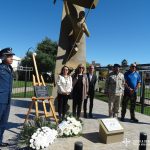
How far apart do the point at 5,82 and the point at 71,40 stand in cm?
563

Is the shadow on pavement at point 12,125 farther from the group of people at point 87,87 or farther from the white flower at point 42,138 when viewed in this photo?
the white flower at point 42,138

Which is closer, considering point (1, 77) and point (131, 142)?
point (1, 77)

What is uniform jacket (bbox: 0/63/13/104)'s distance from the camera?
626 cm

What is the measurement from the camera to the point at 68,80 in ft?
29.2

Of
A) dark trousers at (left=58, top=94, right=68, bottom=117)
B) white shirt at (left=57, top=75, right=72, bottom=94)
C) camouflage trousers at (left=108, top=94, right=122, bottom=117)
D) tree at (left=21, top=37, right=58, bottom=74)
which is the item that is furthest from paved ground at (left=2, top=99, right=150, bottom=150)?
tree at (left=21, top=37, right=58, bottom=74)

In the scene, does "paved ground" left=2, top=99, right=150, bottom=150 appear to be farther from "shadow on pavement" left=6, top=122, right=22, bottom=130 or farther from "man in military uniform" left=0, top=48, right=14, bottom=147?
"man in military uniform" left=0, top=48, right=14, bottom=147

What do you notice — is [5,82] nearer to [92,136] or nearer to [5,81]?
[5,81]

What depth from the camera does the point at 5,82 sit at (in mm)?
6320

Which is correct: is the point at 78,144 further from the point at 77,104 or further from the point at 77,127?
the point at 77,104

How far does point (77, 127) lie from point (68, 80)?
1992mm

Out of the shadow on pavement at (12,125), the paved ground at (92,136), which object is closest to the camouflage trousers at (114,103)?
the paved ground at (92,136)

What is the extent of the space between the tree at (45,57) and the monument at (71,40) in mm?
36645

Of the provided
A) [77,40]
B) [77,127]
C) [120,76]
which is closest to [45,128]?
[77,127]

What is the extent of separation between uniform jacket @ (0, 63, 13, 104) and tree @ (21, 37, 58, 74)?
4173cm
